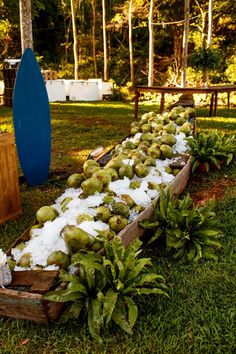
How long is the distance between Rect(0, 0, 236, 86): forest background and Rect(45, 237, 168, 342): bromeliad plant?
17117mm

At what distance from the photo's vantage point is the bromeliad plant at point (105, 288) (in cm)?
258

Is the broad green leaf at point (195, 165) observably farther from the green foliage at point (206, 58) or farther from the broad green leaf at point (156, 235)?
the green foliage at point (206, 58)

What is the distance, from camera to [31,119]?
565 centimetres

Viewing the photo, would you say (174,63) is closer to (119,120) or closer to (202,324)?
(119,120)

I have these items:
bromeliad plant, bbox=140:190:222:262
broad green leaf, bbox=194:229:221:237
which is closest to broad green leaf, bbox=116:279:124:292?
bromeliad plant, bbox=140:190:222:262

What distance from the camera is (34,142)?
574 cm

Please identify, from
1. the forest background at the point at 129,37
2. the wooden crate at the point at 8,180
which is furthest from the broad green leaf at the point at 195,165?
the forest background at the point at 129,37

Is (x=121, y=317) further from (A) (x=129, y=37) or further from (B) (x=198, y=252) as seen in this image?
(A) (x=129, y=37)

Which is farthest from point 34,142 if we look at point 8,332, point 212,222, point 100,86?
point 100,86

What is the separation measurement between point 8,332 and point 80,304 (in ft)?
1.77

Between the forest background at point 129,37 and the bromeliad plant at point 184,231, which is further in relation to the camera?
the forest background at point 129,37

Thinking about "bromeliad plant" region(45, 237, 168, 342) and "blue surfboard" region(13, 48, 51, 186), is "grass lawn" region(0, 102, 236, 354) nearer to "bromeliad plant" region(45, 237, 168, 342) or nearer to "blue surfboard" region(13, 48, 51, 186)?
"bromeliad plant" region(45, 237, 168, 342)

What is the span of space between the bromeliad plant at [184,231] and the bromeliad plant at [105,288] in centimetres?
68

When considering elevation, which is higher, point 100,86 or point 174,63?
point 174,63
